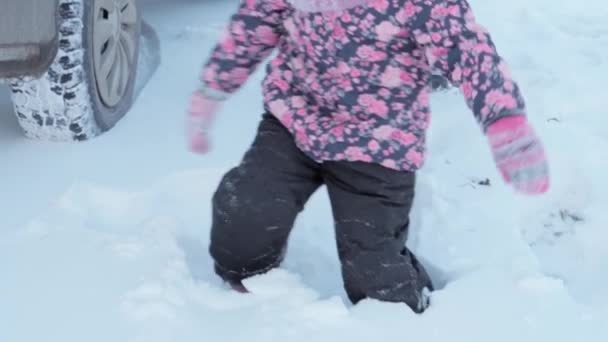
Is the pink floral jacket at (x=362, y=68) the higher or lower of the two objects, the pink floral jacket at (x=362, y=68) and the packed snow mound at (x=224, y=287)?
the higher

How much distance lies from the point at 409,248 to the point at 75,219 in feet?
2.36

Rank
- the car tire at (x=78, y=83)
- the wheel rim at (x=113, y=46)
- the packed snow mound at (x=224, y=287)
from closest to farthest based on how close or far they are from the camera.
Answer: the packed snow mound at (x=224, y=287) → the car tire at (x=78, y=83) → the wheel rim at (x=113, y=46)

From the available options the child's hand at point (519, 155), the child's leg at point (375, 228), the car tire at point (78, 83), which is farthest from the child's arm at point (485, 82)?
the car tire at point (78, 83)

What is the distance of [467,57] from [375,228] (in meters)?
0.40

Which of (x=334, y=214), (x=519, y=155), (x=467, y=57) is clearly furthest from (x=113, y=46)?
(x=519, y=155)

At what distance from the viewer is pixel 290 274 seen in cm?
179

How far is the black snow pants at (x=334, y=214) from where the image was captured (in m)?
1.68

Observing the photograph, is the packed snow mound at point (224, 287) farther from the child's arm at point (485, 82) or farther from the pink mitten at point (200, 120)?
the child's arm at point (485, 82)

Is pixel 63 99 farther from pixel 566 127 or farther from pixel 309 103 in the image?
pixel 566 127

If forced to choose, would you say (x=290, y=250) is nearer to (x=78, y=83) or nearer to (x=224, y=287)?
(x=224, y=287)

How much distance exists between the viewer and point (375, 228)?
168 cm

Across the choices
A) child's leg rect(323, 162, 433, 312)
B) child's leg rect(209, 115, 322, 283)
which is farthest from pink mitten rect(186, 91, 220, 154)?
child's leg rect(323, 162, 433, 312)

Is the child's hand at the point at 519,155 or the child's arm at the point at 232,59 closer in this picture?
the child's hand at the point at 519,155

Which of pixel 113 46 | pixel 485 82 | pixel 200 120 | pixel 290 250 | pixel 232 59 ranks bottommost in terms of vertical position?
pixel 290 250
